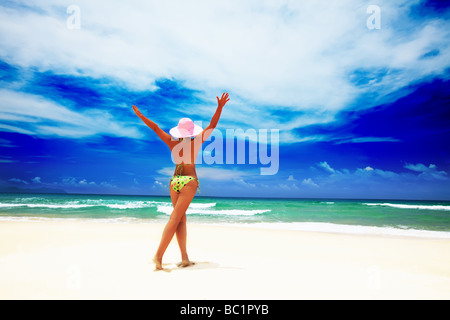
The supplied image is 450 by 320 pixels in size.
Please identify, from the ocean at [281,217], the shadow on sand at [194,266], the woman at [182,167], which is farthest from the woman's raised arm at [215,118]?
the ocean at [281,217]

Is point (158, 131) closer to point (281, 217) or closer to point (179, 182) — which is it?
point (179, 182)

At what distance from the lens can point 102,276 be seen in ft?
10.8

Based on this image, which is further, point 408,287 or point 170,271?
point 170,271

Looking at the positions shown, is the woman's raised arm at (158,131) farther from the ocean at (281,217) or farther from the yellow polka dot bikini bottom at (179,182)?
the ocean at (281,217)

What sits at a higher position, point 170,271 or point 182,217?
point 182,217

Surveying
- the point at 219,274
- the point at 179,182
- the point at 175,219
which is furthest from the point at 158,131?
the point at 219,274

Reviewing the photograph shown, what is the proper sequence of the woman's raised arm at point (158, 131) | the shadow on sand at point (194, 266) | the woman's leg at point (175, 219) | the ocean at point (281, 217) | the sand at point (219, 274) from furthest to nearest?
1. the ocean at point (281, 217)
2. the woman's raised arm at point (158, 131)
3. the shadow on sand at point (194, 266)
4. the woman's leg at point (175, 219)
5. the sand at point (219, 274)

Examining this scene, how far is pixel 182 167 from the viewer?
3.82 metres

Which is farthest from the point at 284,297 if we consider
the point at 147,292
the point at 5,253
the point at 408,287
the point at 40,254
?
the point at 5,253

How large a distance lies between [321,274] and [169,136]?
298 cm

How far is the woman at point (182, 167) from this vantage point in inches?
143
